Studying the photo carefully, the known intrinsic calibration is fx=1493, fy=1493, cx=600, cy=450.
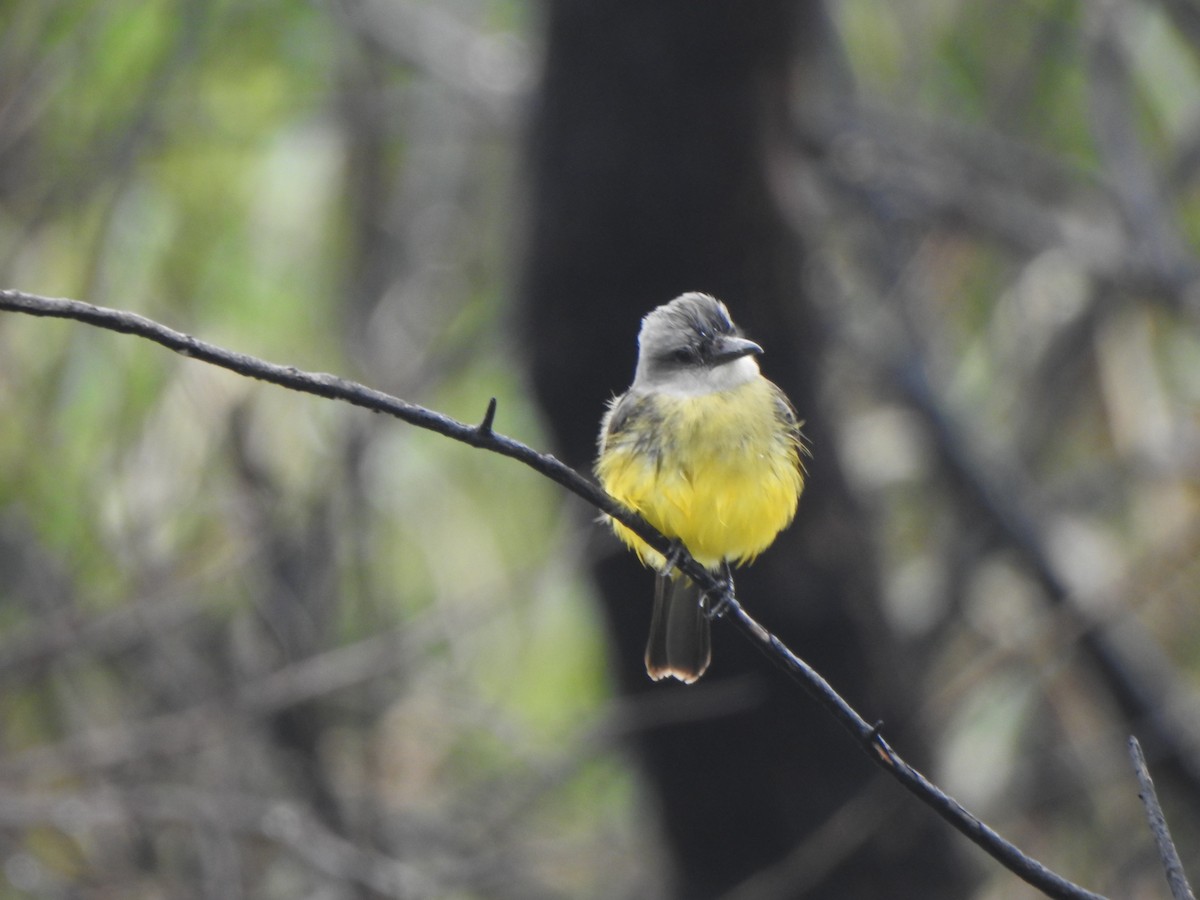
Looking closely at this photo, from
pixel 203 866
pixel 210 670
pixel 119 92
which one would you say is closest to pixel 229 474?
pixel 210 670

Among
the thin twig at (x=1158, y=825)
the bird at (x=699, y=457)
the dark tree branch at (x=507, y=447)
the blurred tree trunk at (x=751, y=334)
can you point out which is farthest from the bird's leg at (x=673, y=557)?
the blurred tree trunk at (x=751, y=334)

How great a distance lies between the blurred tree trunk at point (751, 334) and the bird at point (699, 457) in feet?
7.73

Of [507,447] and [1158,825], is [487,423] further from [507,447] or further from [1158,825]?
[1158,825]

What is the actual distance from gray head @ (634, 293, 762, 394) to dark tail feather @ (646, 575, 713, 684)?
0.40 meters

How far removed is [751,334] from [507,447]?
3661 millimetres

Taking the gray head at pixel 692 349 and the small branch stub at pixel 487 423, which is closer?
the small branch stub at pixel 487 423

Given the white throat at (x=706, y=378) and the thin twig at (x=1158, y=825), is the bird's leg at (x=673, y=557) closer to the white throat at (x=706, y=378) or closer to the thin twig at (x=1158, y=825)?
the white throat at (x=706, y=378)

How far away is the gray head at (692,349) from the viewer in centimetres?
283

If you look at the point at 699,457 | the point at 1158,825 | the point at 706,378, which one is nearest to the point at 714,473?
the point at 699,457

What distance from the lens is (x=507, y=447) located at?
1.70 meters

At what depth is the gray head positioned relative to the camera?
2.83 metres

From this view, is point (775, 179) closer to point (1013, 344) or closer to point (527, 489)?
point (1013, 344)

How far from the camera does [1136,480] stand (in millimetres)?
6980

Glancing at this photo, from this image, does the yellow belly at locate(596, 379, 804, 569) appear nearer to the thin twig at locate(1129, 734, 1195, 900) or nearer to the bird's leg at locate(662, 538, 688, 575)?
the bird's leg at locate(662, 538, 688, 575)
